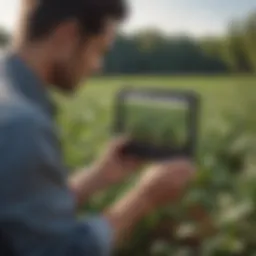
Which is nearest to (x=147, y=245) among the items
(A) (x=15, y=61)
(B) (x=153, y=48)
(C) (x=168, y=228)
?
(C) (x=168, y=228)

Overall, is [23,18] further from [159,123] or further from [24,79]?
[159,123]

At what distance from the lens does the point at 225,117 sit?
114 centimetres

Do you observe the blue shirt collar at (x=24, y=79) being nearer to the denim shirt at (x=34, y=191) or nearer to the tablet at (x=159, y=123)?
the denim shirt at (x=34, y=191)

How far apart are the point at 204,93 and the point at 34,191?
1.09 ft

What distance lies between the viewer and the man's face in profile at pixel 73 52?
998mm

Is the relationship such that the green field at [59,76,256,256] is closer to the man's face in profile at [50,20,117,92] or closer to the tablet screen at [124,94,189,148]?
the tablet screen at [124,94,189,148]

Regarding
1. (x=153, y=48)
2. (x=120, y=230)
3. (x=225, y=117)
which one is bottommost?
(x=120, y=230)

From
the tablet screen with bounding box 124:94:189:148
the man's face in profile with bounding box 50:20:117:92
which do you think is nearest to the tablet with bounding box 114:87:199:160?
the tablet screen with bounding box 124:94:189:148

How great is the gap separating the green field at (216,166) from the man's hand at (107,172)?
0.03 meters

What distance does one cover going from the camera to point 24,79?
97 cm

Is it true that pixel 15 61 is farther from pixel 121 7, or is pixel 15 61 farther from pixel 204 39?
pixel 204 39

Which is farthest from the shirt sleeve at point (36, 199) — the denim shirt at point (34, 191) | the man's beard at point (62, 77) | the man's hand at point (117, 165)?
the man's hand at point (117, 165)

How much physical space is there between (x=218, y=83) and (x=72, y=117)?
0.86 ft

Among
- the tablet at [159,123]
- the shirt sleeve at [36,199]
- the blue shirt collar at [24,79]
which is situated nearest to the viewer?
the shirt sleeve at [36,199]
